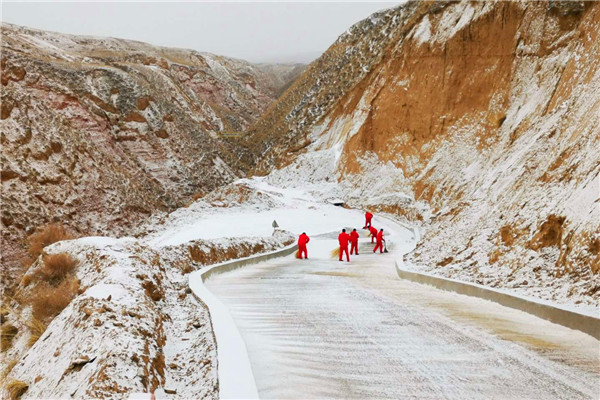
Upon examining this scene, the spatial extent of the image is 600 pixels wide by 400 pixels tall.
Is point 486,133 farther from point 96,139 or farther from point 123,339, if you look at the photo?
point 96,139

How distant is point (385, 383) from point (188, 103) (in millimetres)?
77020

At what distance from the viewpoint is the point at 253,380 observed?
477cm

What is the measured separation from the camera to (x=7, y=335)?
12734 millimetres

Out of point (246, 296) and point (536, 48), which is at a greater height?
point (536, 48)

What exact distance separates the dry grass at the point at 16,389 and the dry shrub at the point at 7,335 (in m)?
5.28

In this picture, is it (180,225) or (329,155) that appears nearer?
(180,225)

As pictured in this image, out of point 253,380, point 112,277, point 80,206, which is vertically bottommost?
point 80,206

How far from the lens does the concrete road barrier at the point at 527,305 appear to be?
6.50 meters

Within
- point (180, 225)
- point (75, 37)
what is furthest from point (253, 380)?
point (75, 37)

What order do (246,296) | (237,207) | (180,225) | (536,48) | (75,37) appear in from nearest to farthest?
(246,296) → (536,48) → (180,225) → (237,207) → (75,37)

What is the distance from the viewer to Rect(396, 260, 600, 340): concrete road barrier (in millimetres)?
6500

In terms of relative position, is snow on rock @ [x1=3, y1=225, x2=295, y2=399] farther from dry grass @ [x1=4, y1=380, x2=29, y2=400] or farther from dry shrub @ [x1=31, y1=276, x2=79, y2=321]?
dry shrub @ [x1=31, y1=276, x2=79, y2=321]

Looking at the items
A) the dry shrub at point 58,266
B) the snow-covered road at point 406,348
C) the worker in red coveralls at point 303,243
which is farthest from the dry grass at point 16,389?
the worker in red coveralls at point 303,243

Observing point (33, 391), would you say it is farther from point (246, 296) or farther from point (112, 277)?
point (246, 296)
